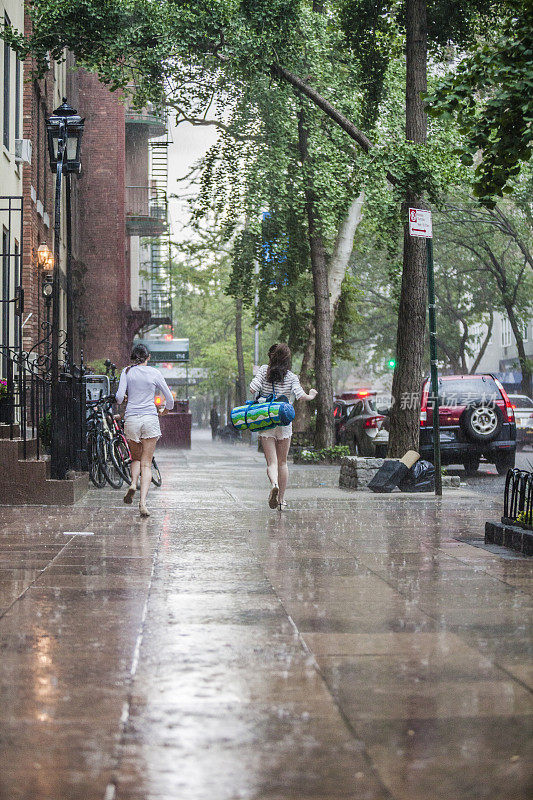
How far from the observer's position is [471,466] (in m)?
21.4

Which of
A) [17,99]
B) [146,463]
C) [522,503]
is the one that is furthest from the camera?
[17,99]

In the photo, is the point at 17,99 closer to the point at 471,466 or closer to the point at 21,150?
the point at 21,150

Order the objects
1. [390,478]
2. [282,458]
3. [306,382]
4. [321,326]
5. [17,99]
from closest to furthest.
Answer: [282,458] < [390,478] < [17,99] < [321,326] < [306,382]

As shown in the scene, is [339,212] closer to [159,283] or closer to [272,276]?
[272,276]

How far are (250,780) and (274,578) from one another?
3949 mm

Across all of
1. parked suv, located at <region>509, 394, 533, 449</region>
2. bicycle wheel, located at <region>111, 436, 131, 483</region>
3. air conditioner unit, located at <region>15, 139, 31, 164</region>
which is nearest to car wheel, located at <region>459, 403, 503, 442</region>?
bicycle wheel, located at <region>111, 436, 131, 483</region>

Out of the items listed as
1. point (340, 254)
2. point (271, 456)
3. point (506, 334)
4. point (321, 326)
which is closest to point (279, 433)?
point (271, 456)

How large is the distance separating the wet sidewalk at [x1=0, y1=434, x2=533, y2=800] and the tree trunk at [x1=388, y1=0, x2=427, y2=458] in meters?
7.18

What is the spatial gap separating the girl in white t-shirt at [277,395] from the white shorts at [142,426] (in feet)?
3.90

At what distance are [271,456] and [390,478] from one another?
334 cm

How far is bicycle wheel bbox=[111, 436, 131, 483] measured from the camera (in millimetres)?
15937

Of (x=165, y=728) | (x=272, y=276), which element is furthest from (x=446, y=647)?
(x=272, y=276)

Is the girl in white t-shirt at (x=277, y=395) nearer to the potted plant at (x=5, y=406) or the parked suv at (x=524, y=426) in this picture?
the potted plant at (x=5, y=406)

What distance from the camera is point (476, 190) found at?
27.0ft
